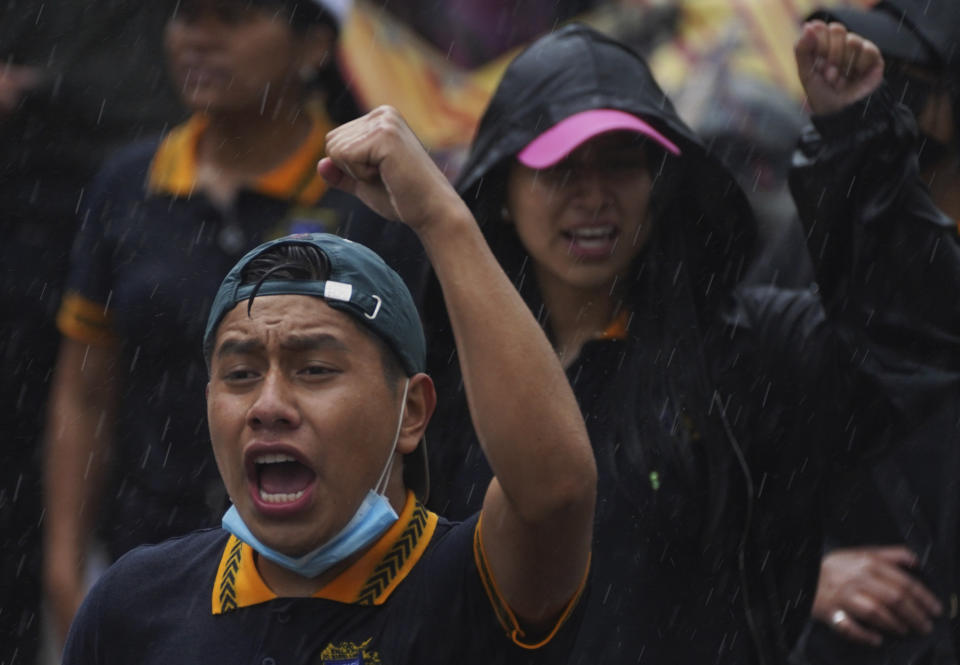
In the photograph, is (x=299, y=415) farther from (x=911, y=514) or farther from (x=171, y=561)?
(x=911, y=514)

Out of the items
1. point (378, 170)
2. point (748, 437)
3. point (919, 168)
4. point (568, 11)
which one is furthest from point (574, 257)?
point (568, 11)

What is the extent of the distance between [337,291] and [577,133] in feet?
3.97

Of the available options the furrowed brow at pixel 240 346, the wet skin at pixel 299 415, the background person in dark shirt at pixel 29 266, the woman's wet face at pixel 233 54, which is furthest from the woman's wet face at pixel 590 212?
the background person in dark shirt at pixel 29 266

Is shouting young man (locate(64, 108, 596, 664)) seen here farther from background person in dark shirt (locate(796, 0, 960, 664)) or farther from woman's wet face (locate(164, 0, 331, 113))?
woman's wet face (locate(164, 0, 331, 113))

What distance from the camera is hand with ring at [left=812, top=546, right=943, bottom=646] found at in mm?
3975

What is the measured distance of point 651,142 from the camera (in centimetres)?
436

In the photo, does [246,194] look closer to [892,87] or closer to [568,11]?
[892,87]

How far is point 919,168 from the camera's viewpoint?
14.2 ft

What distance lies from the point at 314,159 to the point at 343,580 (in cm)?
179

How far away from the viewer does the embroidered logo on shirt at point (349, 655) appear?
299 cm

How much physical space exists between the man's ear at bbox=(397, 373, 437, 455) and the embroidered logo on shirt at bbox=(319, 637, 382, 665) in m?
0.38

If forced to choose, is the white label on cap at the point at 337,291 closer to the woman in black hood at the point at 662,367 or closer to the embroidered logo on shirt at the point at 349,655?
the embroidered logo on shirt at the point at 349,655

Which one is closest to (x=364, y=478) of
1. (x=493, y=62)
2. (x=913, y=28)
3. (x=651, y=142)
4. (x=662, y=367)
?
(x=662, y=367)

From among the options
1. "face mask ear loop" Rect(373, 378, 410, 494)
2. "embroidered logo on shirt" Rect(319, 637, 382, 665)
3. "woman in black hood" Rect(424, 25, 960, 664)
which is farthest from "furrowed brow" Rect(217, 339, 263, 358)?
"woman in black hood" Rect(424, 25, 960, 664)
